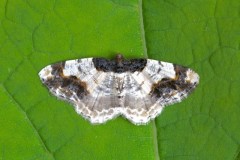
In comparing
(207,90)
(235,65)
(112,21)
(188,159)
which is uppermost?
(112,21)

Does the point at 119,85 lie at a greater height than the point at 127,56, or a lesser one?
lesser

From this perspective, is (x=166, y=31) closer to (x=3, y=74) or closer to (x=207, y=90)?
(x=207, y=90)

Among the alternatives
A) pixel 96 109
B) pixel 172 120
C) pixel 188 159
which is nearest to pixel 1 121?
pixel 96 109

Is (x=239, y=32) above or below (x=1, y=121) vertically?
above
